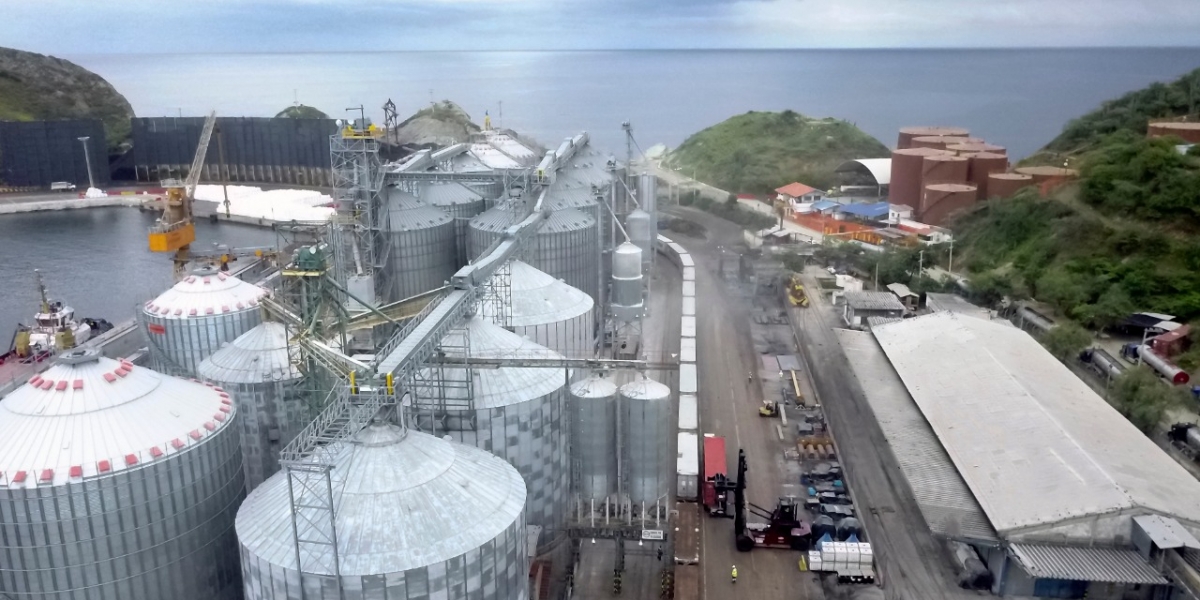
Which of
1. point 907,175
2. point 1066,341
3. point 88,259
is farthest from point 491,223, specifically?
point 88,259

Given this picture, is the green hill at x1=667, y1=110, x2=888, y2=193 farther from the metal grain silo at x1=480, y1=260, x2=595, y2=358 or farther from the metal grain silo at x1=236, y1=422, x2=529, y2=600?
the metal grain silo at x1=236, y1=422, x2=529, y2=600

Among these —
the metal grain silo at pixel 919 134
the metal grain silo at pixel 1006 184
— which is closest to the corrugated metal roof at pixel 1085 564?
the metal grain silo at pixel 1006 184

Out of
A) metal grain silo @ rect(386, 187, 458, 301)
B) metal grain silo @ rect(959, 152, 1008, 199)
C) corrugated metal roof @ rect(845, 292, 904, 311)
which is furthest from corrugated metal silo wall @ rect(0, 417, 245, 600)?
metal grain silo @ rect(959, 152, 1008, 199)

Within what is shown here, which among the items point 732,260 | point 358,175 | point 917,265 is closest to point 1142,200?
point 917,265

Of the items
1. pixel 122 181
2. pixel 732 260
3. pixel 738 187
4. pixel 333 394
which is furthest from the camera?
pixel 122 181

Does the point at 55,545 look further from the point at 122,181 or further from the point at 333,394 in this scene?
the point at 122,181
